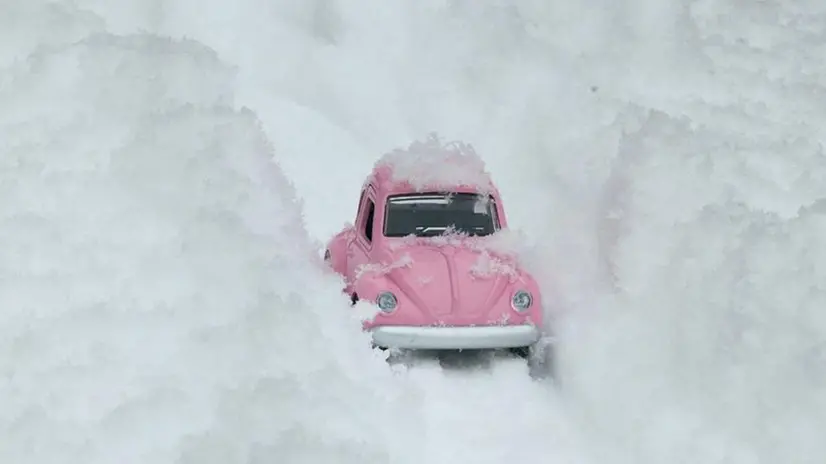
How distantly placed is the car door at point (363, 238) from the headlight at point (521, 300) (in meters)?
1.35

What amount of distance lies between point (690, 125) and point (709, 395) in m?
4.44

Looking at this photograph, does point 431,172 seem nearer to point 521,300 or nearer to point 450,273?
point 450,273

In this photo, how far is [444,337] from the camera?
231 inches

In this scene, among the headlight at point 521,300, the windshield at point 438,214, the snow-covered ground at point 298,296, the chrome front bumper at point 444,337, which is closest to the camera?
the snow-covered ground at point 298,296

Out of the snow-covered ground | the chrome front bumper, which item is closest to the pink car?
the chrome front bumper

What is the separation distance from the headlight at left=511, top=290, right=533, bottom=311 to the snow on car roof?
136cm

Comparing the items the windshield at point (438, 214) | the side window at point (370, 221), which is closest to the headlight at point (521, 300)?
the windshield at point (438, 214)

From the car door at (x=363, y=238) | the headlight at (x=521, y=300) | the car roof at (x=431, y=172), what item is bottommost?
the car door at (x=363, y=238)

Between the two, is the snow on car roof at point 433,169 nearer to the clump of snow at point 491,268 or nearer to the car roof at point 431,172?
the car roof at point 431,172

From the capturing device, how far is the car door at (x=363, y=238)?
7.11 m

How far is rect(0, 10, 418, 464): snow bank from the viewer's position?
328 cm

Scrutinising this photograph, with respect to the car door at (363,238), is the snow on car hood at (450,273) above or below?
above

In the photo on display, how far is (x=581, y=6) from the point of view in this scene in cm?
1864

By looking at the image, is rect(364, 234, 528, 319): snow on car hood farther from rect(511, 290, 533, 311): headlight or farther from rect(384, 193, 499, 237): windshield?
rect(384, 193, 499, 237): windshield
